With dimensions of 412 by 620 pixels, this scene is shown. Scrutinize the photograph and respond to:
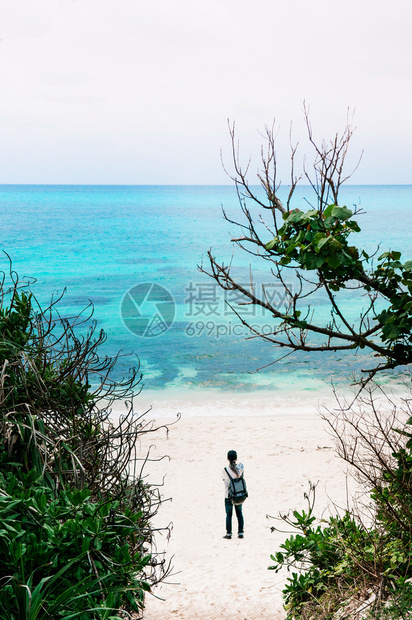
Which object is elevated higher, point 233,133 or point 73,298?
point 233,133

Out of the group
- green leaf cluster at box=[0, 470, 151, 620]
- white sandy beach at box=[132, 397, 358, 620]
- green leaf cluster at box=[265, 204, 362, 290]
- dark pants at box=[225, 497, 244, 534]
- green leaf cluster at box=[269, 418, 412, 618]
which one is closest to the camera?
green leaf cluster at box=[0, 470, 151, 620]

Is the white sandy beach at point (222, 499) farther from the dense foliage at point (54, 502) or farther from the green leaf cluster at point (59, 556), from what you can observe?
the green leaf cluster at point (59, 556)

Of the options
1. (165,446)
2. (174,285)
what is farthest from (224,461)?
(174,285)

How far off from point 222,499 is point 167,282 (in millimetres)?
36004

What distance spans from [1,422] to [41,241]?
70.5 m

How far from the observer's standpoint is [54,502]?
309 cm

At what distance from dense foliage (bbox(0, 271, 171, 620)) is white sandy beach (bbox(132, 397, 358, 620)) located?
8.27 feet

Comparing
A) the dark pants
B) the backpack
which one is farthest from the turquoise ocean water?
the dark pants

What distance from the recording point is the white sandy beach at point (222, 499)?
6.81 m

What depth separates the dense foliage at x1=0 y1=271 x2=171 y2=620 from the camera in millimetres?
2826

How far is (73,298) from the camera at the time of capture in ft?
128

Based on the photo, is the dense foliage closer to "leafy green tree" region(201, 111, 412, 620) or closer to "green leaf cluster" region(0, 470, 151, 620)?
"green leaf cluster" region(0, 470, 151, 620)

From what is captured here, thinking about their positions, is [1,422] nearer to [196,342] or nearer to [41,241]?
[196,342]

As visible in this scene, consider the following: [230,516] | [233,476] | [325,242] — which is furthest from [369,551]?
[230,516]
